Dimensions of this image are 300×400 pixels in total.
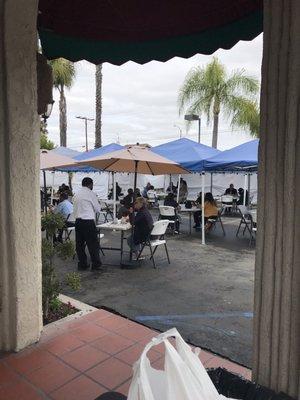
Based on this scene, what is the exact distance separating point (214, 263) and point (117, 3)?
5.28 meters

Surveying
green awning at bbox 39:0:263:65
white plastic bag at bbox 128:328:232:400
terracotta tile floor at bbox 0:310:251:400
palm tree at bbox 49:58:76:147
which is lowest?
terracotta tile floor at bbox 0:310:251:400

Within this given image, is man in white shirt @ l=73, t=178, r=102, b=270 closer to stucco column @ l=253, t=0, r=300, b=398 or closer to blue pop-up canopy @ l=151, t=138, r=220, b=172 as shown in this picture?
blue pop-up canopy @ l=151, t=138, r=220, b=172

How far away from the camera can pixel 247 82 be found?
19.3 m

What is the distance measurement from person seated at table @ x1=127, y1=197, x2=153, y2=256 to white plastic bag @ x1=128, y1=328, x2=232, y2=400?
5119 mm

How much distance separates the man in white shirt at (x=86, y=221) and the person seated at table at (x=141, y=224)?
812 mm

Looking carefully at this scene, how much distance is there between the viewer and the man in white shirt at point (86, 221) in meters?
6.18

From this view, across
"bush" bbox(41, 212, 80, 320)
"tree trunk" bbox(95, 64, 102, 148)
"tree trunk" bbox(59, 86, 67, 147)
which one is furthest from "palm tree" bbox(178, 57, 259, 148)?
"bush" bbox(41, 212, 80, 320)

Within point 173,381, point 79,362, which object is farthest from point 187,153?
point 173,381

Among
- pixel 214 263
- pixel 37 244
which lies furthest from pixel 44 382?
pixel 214 263

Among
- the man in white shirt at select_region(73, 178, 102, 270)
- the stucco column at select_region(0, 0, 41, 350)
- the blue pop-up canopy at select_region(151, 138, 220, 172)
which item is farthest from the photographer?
the blue pop-up canopy at select_region(151, 138, 220, 172)

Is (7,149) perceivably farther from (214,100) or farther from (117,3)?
(214,100)

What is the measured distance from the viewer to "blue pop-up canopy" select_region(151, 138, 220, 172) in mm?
9266

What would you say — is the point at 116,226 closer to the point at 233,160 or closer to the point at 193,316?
the point at 193,316

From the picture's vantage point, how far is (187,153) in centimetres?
993
